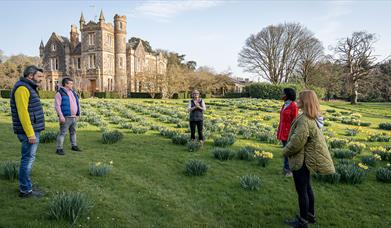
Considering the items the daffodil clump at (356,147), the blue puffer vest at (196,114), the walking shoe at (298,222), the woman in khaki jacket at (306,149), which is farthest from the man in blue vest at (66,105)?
the daffodil clump at (356,147)

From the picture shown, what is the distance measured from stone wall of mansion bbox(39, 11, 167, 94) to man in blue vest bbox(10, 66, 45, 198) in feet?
127

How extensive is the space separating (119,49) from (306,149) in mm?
49888

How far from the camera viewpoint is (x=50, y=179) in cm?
518

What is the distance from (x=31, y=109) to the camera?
4293mm

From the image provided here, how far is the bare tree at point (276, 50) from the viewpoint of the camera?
5025 cm

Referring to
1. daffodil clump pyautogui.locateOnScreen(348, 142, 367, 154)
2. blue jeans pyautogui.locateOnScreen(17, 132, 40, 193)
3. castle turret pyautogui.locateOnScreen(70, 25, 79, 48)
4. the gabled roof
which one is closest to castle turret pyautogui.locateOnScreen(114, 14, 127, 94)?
the gabled roof

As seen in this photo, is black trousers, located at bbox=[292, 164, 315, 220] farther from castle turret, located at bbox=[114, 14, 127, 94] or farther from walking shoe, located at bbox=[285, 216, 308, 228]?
castle turret, located at bbox=[114, 14, 127, 94]

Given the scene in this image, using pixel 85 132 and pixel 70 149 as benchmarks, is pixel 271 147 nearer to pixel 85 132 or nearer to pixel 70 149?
pixel 70 149

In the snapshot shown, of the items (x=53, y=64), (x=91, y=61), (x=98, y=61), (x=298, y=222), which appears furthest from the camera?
(x=53, y=64)

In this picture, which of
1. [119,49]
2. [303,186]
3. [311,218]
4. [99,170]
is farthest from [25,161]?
[119,49]

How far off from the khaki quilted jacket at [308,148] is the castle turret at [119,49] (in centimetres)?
4770

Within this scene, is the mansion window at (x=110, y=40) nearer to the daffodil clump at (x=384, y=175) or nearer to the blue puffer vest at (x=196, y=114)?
the blue puffer vest at (x=196, y=114)

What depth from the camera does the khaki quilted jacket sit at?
152 inches

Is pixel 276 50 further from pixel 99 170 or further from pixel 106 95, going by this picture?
pixel 99 170
